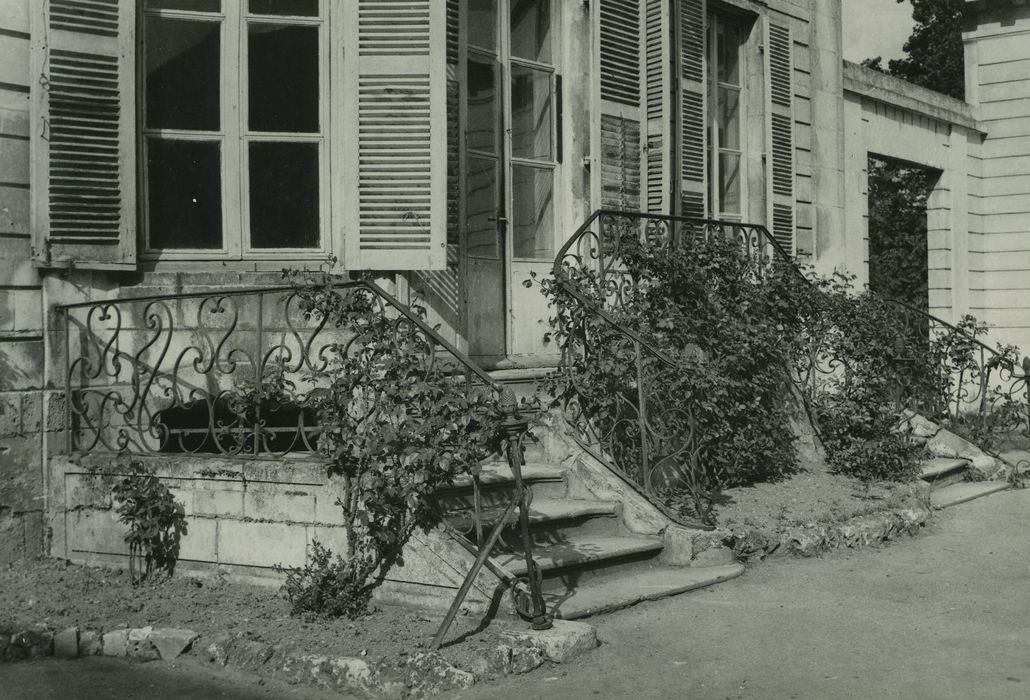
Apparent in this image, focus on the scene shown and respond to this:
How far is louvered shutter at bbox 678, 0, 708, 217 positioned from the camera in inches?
333

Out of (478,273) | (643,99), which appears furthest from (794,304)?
(478,273)

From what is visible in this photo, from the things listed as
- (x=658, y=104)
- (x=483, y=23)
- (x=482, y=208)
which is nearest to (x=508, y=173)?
(x=482, y=208)

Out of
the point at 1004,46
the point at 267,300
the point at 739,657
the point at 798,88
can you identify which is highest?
the point at 1004,46

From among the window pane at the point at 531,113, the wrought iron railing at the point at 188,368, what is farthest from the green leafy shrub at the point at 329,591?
the window pane at the point at 531,113

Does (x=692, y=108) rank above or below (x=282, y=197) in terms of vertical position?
above

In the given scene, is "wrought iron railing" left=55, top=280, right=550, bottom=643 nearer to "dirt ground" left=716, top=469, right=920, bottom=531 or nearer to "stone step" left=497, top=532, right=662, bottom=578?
"stone step" left=497, top=532, right=662, bottom=578

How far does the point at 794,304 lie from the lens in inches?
308

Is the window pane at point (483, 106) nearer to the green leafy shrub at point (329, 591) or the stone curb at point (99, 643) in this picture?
the green leafy shrub at point (329, 591)

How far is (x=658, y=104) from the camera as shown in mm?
8094

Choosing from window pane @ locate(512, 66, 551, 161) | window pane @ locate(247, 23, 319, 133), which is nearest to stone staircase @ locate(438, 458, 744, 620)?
window pane @ locate(247, 23, 319, 133)

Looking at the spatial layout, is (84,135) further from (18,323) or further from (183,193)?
(18,323)

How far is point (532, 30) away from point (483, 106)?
81 centimetres

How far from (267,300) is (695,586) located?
2792 mm

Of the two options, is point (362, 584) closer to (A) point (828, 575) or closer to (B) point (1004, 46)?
(A) point (828, 575)
